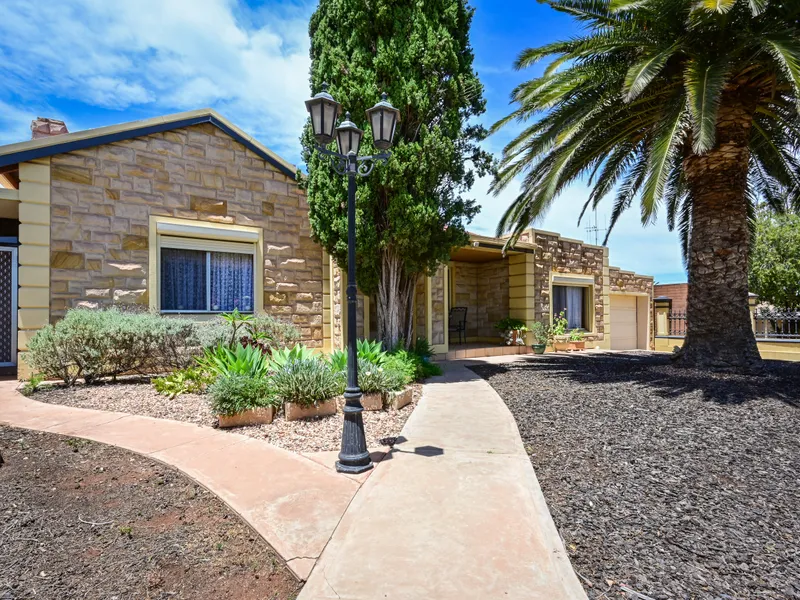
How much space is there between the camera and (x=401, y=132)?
765cm

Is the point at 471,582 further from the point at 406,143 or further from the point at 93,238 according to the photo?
the point at 93,238

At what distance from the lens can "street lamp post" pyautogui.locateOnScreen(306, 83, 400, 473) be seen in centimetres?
374

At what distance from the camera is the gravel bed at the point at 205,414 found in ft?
14.6

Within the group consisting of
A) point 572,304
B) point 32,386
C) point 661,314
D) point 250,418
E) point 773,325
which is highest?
point 572,304

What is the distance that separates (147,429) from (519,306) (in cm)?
1117

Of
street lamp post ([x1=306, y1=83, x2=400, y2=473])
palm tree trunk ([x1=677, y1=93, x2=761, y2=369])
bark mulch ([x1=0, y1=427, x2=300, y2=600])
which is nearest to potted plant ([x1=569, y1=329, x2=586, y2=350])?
palm tree trunk ([x1=677, y1=93, x2=761, y2=369])

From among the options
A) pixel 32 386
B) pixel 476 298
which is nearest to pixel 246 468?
pixel 32 386

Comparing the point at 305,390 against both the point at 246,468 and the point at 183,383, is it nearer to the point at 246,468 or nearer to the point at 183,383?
the point at 246,468

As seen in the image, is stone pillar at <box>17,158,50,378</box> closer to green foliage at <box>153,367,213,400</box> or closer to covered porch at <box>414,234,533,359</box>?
green foliage at <box>153,367,213,400</box>

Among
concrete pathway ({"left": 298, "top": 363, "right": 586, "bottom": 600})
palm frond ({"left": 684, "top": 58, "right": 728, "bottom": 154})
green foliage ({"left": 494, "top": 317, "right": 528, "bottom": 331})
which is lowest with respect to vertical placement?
concrete pathway ({"left": 298, "top": 363, "right": 586, "bottom": 600})

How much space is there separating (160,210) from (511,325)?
32.7 ft

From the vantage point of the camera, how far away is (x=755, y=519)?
281 centimetres

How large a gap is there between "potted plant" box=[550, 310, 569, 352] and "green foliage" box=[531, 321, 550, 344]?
2.05 ft

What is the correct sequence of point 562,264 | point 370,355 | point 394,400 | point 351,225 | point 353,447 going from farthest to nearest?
point 562,264 < point 370,355 < point 394,400 < point 351,225 < point 353,447
